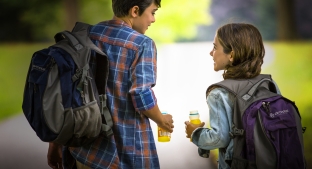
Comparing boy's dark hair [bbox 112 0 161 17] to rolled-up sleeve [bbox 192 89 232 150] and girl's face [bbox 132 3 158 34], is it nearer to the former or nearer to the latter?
girl's face [bbox 132 3 158 34]

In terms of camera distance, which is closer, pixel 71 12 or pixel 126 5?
pixel 126 5

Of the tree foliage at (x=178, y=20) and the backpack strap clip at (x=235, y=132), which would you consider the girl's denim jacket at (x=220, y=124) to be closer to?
the backpack strap clip at (x=235, y=132)

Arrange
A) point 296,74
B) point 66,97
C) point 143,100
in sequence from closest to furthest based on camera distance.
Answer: point 66,97
point 143,100
point 296,74

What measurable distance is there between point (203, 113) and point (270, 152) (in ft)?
3.76

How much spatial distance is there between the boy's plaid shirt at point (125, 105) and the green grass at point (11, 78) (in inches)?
40.6

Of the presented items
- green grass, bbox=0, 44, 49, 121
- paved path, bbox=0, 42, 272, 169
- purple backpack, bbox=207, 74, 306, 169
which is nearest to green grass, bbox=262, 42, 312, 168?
paved path, bbox=0, 42, 272, 169

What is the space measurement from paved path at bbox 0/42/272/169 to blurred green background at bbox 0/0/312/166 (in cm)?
8

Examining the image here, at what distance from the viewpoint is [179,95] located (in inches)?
117

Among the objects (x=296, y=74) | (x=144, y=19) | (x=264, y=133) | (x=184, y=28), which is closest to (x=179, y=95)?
(x=184, y=28)

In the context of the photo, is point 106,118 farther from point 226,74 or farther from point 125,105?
point 226,74

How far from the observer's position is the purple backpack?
1860mm

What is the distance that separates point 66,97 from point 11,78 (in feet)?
3.98

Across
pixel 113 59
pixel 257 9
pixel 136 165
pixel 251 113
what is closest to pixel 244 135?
pixel 251 113

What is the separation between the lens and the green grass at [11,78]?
292 centimetres
